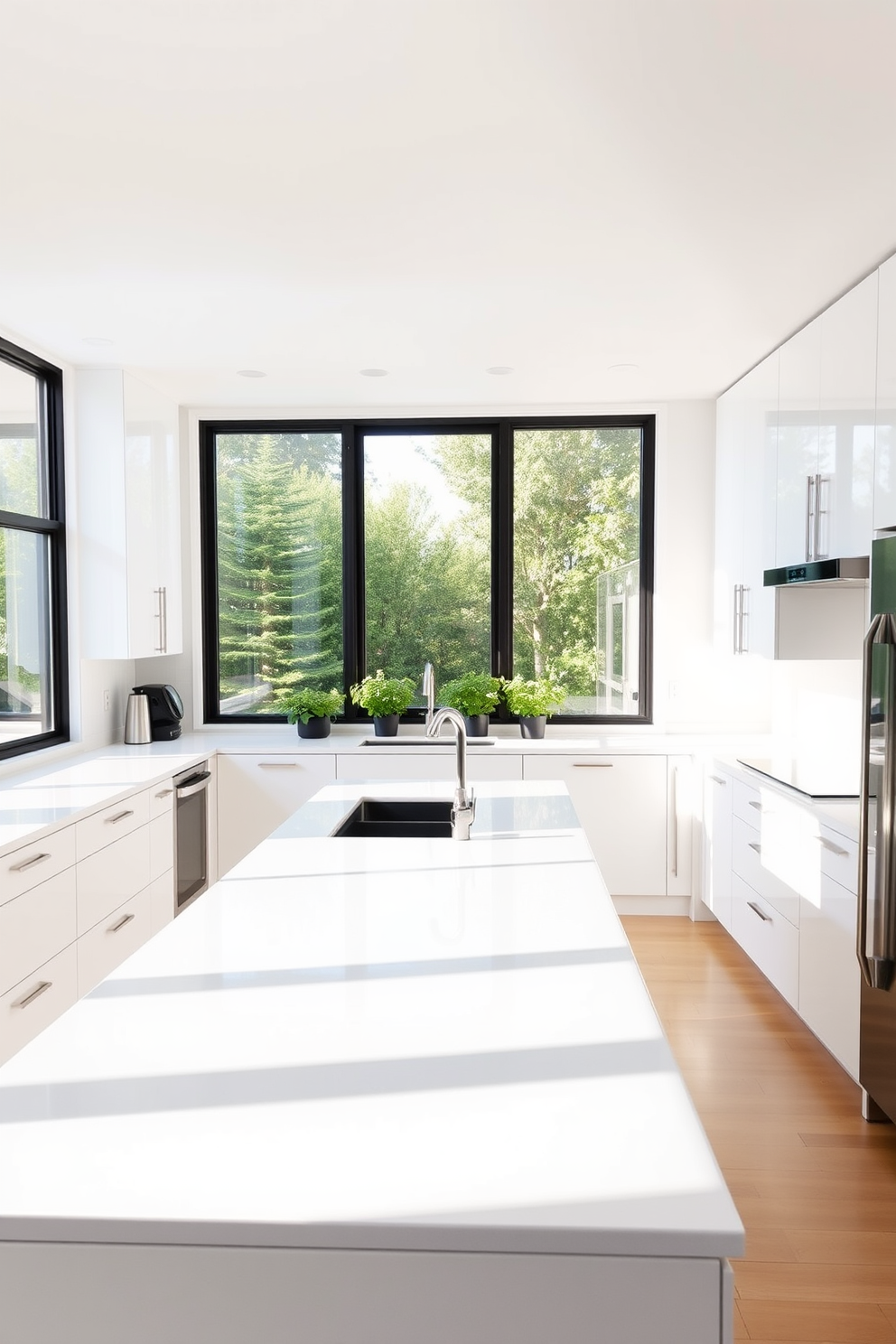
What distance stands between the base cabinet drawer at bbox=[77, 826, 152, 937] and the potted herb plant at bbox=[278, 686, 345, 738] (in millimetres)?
1250

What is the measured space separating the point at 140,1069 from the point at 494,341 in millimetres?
3238

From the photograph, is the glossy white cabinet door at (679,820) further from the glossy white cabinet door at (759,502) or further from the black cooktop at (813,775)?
the glossy white cabinet door at (759,502)

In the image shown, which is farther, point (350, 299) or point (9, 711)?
point (9, 711)

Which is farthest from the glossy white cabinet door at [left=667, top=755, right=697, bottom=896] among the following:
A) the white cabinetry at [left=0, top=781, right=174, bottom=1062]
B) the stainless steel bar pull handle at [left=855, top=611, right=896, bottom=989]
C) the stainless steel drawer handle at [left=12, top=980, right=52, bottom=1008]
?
the stainless steel drawer handle at [left=12, top=980, right=52, bottom=1008]

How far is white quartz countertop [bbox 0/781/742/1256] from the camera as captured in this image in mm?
866

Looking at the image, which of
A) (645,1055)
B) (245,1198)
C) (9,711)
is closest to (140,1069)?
(245,1198)

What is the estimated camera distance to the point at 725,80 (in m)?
1.98

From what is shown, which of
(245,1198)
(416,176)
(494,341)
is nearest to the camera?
(245,1198)

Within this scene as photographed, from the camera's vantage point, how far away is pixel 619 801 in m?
4.62

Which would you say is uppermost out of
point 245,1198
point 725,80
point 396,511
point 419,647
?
point 725,80

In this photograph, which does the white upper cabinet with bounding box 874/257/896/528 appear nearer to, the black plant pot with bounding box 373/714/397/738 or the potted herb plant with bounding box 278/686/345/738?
the black plant pot with bounding box 373/714/397/738

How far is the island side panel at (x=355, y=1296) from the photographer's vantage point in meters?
0.85

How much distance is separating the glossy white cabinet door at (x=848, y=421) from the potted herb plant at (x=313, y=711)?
2.52 meters

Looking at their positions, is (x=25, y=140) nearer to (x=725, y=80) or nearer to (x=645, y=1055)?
(x=725, y=80)
